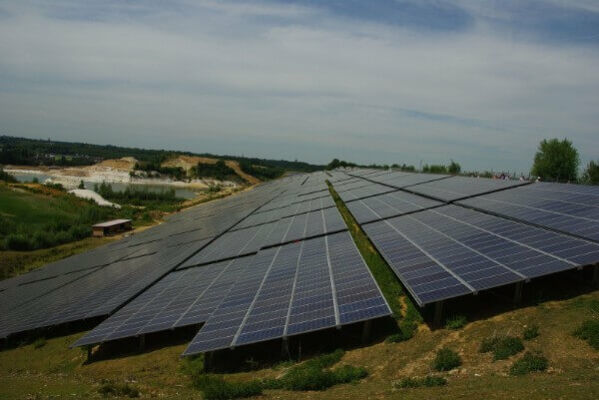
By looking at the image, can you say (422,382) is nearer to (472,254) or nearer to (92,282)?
(472,254)

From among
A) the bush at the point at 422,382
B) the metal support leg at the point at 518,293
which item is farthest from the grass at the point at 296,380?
the metal support leg at the point at 518,293

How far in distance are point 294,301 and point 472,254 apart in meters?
6.56

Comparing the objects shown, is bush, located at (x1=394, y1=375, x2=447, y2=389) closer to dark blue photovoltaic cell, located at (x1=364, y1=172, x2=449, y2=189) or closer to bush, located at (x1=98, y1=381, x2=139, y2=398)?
bush, located at (x1=98, y1=381, x2=139, y2=398)

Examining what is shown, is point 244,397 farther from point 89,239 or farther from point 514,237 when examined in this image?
point 89,239

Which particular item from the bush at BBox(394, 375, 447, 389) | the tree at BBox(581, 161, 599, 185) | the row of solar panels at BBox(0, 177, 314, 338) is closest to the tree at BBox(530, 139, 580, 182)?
the tree at BBox(581, 161, 599, 185)

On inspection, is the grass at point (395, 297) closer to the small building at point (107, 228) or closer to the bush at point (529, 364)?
the bush at point (529, 364)

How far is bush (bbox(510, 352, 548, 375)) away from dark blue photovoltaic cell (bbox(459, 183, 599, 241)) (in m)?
6.03

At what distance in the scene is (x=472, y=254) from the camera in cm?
1519

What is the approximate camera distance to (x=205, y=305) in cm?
1581

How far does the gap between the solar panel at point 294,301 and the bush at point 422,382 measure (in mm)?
2041

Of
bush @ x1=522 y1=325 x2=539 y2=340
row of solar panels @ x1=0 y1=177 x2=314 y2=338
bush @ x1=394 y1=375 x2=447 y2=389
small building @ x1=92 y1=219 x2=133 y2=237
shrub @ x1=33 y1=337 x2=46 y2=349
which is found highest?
bush @ x1=522 y1=325 x2=539 y2=340

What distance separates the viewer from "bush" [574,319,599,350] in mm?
10633

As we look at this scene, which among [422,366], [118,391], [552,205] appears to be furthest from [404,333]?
[552,205]

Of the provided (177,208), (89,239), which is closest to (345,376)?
(89,239)
